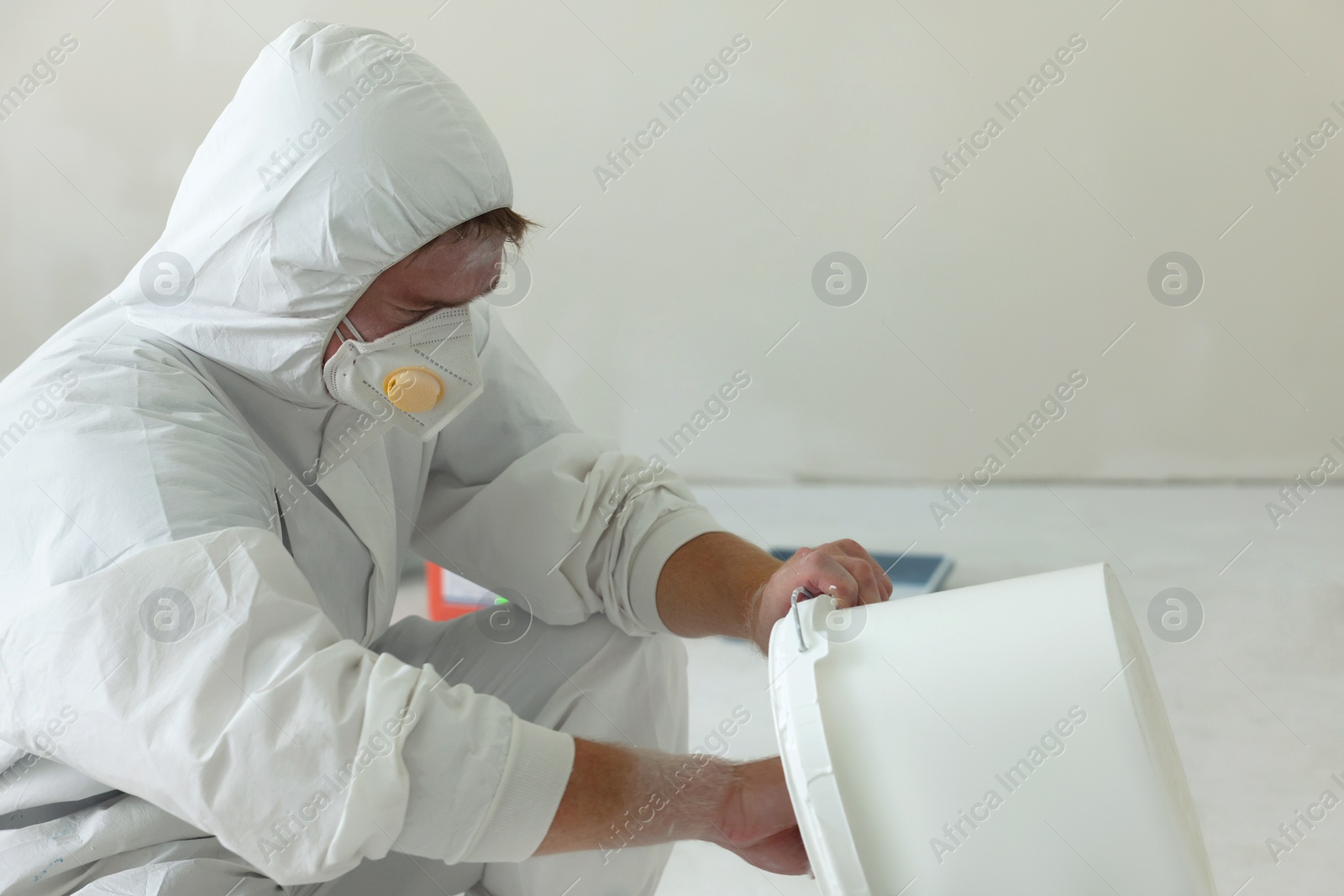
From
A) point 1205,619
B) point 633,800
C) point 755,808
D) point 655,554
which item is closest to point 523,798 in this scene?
point 633,800

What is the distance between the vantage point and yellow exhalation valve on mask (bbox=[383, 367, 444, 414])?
1070mm

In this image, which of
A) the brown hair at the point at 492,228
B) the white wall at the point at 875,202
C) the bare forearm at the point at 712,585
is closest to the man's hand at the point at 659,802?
the bare forearm at the point at 712,585

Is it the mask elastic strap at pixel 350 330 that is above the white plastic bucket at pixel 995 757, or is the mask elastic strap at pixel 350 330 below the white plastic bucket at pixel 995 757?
below

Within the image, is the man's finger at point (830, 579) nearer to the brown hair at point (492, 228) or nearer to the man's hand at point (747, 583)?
the man's hand at point (747, 583)

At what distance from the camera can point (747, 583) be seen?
1173 millimetres

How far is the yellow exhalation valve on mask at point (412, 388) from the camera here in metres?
1.07

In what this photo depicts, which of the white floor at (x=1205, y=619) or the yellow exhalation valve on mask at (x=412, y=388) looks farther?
the white floor at (x=1205, y=619)

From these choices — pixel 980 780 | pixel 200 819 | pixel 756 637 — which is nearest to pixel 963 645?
pixel 980 780

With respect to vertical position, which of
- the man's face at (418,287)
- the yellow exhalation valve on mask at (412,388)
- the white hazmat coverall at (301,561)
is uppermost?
the man's face at (418,287)

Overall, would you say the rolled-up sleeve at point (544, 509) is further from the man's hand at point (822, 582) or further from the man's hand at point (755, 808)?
the man's hand at point (755, 808)

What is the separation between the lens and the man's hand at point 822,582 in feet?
3.29

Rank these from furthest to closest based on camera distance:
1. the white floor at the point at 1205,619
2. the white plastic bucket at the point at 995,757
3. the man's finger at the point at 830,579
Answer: the white floor at the point at 1205,619
the man's finger at the point at 830,579
the white plastic bucket at the point at 995,757

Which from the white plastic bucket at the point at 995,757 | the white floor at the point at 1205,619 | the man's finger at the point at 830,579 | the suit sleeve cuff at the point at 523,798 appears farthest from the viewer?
the white floor at the point at 1205,619

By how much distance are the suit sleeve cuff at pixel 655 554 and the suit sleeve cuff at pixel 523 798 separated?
0.37 m
